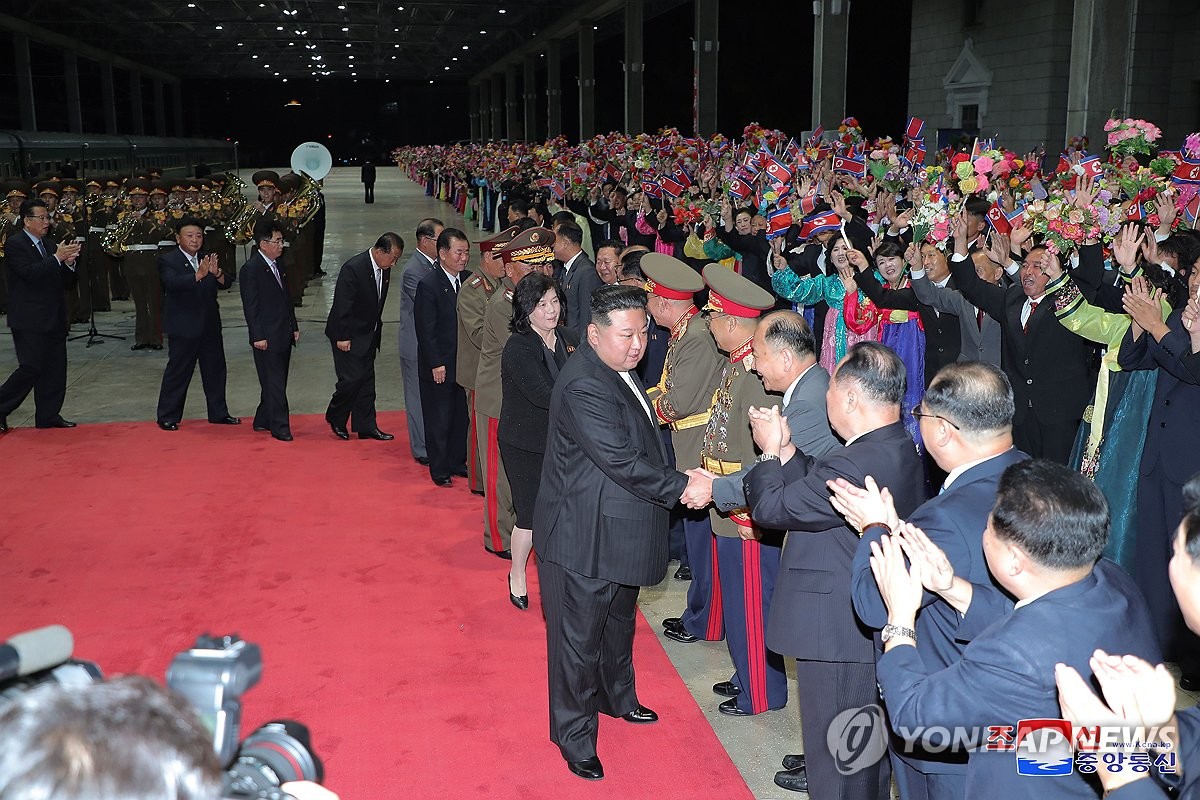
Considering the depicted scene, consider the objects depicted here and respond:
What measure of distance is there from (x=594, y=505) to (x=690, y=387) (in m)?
1.06

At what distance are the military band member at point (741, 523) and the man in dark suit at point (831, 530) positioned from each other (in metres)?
0.86

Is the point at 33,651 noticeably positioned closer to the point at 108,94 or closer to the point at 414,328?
the point at 414,328

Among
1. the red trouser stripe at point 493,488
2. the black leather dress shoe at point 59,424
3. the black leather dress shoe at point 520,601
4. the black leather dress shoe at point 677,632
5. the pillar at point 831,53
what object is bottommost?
the black leather dress shoe at point 677,632

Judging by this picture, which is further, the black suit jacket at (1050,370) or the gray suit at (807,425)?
the black suit jacket at (1050,370)

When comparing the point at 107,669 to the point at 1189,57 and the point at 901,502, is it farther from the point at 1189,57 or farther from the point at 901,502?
the point at 1189,57

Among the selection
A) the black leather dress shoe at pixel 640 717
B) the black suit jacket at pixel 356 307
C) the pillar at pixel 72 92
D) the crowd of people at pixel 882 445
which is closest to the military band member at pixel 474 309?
the crowd of people at pixel 882 445

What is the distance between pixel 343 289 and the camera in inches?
303

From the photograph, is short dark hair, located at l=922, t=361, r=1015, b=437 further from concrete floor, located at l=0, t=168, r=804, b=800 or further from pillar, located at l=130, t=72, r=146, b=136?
pillar, located at l=130, t=72, r=146, b=136

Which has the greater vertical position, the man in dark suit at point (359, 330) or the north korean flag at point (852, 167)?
the north korean flag at point (852, 167)

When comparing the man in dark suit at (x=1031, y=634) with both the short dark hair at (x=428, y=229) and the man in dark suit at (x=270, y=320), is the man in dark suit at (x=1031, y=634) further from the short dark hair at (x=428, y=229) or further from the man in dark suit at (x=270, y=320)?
the man in dark suit at (x=270, y=320)

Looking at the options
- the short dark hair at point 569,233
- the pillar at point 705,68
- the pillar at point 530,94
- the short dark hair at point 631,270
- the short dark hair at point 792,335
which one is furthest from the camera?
the pillar at point 530,94

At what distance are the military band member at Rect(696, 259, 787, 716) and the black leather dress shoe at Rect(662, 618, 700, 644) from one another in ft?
1.99

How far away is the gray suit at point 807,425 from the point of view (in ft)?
11.5

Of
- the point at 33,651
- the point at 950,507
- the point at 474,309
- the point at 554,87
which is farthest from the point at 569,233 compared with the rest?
the point at 554,87
